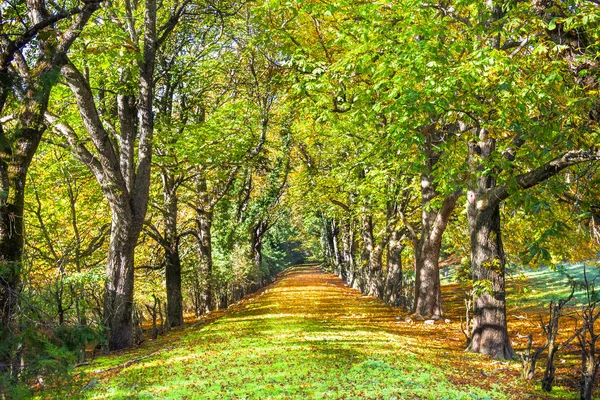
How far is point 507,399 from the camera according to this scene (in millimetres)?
7656

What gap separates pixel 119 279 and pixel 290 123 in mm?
15206

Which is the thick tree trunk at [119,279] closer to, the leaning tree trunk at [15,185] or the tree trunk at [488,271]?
the leaning tree trunk at [15,185]

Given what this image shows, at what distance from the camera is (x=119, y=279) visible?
493 inches

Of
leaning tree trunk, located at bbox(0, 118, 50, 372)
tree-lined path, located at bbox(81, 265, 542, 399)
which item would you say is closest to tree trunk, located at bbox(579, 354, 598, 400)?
tree-lined path, located at bbox(81, 265, 542, 399)

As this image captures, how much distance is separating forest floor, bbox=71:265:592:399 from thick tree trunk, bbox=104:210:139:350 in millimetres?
761

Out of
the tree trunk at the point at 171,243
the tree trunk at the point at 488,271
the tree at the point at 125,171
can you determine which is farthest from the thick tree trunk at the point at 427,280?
the tree at the point at 125,171

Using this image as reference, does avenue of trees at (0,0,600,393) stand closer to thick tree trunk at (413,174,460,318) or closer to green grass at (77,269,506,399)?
thick tree trunk at (413,174,460,318)

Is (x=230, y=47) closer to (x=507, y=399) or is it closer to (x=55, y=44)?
(x=55, y=44)

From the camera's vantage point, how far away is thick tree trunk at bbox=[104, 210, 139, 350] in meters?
12.4

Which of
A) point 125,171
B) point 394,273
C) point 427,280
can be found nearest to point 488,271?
point 427,280

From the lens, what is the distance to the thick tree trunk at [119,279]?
40.5 ft

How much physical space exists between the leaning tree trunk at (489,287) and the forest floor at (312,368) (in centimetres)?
48

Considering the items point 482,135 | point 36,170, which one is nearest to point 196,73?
point 36,170

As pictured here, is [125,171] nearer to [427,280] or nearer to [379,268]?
[427,280]
